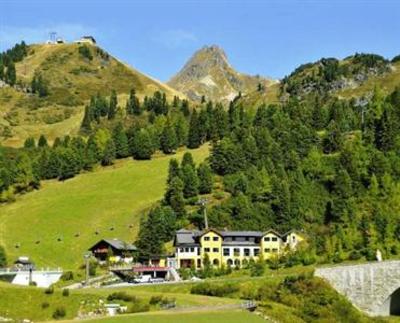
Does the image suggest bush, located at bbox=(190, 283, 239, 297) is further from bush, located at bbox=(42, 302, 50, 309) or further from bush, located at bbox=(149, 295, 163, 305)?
bush, located at bbox=(42, 302, 50, 309)

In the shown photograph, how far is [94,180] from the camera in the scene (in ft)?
612

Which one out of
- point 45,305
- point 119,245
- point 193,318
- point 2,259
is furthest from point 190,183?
point 193,318

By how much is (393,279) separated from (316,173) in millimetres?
51411

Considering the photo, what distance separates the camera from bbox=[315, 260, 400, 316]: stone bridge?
9662 cm

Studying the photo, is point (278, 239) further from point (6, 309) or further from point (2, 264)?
point (6, 309)

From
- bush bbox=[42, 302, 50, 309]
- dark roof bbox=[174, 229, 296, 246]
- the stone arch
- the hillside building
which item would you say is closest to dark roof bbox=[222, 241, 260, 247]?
dark roof bbox=[174, 229, 296, 246]

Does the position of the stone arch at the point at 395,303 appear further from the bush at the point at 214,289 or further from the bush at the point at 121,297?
the bush at the point at 121,297

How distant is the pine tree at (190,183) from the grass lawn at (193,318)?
82.8 m

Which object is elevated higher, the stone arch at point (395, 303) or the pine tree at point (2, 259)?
the pine tree at point (2, 259)

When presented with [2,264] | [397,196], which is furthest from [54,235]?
[397,196]

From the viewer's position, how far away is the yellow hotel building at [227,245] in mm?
125500

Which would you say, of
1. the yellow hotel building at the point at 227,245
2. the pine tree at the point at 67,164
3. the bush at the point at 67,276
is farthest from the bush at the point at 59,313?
the pine tree at the point at 67,164

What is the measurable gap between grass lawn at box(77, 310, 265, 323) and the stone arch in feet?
122

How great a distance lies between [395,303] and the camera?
102 m
